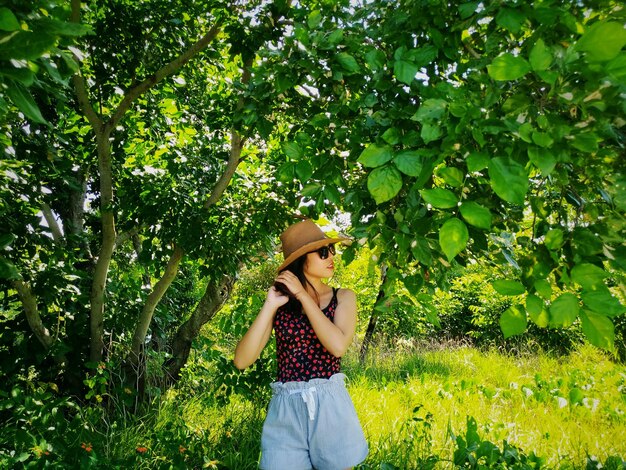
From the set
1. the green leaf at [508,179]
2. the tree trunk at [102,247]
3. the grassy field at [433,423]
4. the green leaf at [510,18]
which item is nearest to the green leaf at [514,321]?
the green leaf at [508,179]

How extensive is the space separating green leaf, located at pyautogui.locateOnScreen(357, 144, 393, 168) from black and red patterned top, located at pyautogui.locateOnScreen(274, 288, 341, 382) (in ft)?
3.92

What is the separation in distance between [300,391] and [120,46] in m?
2.96

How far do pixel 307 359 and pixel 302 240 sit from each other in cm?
57

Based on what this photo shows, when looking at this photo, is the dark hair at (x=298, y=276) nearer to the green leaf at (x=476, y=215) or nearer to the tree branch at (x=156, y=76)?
the green leaf at (x=476, y=215)

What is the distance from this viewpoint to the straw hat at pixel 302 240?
2100 mm

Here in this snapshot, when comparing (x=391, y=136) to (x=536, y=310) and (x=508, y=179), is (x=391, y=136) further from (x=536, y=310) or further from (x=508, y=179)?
(x=536, y=310)

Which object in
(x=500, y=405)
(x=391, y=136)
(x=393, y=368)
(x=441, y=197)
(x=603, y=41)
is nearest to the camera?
(x=603, y=41)

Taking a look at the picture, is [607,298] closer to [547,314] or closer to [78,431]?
[547,314]

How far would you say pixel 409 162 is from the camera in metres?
1.09

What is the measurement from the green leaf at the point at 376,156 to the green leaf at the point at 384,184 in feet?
0.08

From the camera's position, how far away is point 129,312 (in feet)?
13.5

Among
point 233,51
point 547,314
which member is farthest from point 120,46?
point 547,314

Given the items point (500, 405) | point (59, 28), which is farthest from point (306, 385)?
point (500, 405)

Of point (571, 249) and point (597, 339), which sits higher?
point (571, 249)
